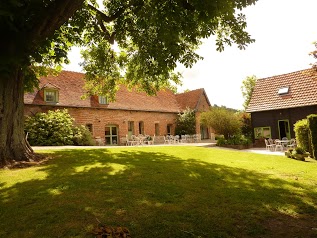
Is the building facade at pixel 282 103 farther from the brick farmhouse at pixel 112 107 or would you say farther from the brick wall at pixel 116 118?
the brick wall at pixel 116 118

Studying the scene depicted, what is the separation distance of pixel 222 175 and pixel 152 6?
6.48 metres

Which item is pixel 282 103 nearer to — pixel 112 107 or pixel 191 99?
pixel 191 99

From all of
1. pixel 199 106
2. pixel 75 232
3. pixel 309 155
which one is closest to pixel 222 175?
pixel 75 232

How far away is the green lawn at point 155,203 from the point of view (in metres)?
3.74

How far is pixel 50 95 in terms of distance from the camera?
21.8m

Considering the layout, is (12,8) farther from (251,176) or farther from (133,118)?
(133,118)

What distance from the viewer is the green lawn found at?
3.74 metres

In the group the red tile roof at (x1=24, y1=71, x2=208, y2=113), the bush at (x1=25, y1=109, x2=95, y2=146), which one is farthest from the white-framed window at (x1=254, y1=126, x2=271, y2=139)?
the bush at (x1=25, y1=109, x2=95, y2=146)

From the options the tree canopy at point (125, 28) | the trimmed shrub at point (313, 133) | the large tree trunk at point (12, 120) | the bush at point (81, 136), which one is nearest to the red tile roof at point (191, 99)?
the bush at point (81, 136)

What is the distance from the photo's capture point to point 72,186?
5.68 metres

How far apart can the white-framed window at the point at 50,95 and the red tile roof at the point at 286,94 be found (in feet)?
59.8

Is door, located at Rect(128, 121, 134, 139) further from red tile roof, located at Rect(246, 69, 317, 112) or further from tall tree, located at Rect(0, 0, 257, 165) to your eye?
tall tree, located at Rect(0, 0, 257, 165)

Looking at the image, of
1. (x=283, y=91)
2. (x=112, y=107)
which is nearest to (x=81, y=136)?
(x=112, y=107)

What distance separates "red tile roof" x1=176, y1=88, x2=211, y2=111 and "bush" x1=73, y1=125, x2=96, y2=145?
16056mm
